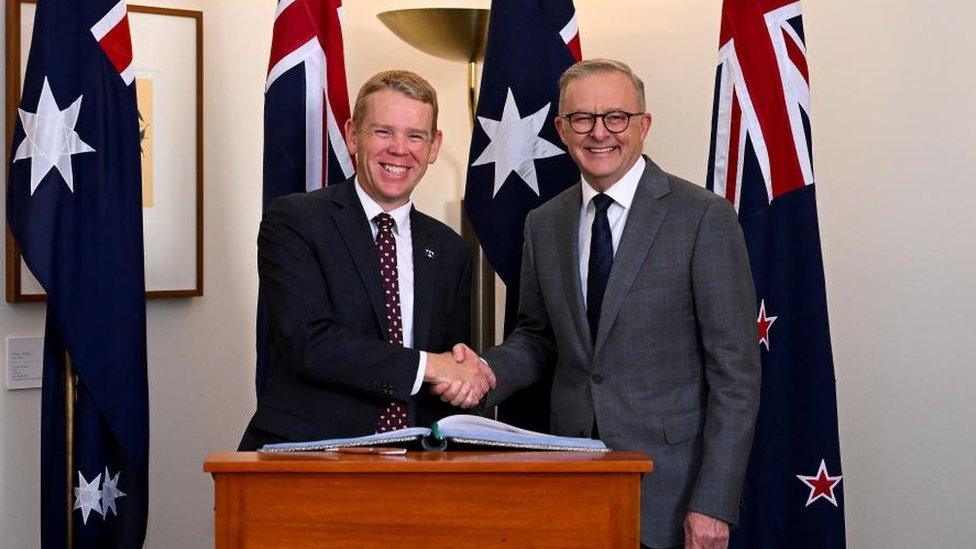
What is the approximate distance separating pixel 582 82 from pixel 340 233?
604mm

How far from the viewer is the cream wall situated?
3064 millimetres

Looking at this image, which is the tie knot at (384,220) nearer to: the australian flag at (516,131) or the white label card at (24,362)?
the australian flag at (516,131)

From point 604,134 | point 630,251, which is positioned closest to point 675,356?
point 630,251

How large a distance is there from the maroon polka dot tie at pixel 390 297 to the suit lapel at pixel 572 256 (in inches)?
12.9

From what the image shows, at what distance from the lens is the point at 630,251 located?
234cm

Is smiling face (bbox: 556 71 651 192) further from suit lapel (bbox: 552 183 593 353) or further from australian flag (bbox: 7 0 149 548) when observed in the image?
australian flag (bbox: 7 0 149 548)

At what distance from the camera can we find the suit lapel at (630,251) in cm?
233

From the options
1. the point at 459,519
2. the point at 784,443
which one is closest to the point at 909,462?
the point at 784,443

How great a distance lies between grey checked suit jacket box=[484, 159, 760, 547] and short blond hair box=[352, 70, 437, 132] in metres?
0.51

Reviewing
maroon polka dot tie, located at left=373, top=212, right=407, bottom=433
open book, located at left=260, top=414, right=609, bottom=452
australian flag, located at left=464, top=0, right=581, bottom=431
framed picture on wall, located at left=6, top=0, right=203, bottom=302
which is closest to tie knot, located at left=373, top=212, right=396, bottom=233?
maroon polka dot tie, located at left=373, top=212, right=407, bottom=433

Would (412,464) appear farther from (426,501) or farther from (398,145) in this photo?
(398,145)

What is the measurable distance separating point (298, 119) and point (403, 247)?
2.61 ft

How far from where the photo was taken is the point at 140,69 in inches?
140

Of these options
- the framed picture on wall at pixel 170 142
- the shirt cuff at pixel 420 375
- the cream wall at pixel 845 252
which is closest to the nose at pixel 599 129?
the shirt cuff at pixel 420 375
